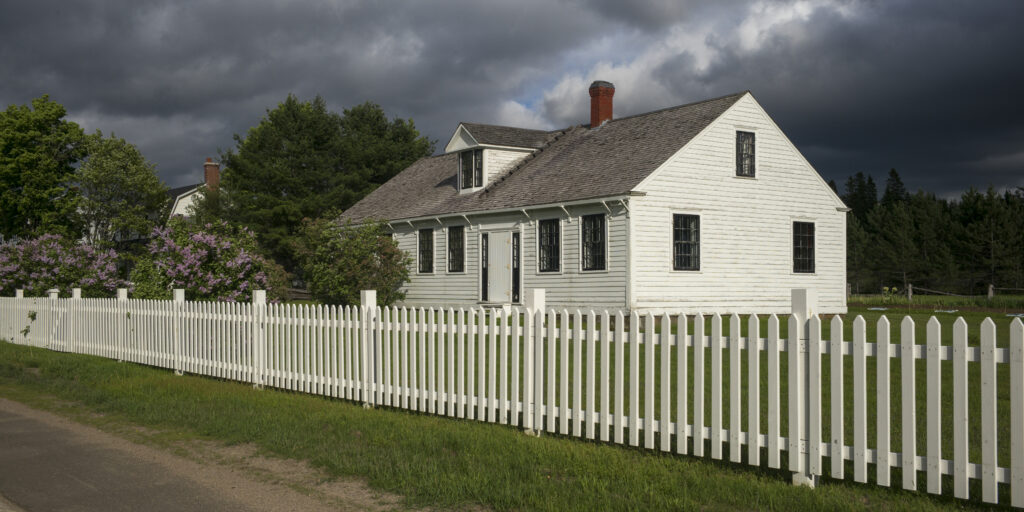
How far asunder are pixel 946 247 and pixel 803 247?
40.4 meters

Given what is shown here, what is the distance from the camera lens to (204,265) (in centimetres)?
1428

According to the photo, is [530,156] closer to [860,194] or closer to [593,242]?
[593,242]

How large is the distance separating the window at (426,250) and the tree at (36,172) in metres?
26.6

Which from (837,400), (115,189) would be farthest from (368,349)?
(115,189)

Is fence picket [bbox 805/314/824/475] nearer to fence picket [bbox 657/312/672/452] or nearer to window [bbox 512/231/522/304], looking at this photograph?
fence picket [bbox 657/312/672/452]

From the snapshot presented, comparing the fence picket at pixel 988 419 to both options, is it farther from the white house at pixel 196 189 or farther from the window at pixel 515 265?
the white house at pixel 196 189

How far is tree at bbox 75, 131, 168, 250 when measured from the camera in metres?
45.8

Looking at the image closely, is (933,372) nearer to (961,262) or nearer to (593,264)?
(593,264)

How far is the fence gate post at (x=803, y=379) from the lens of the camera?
18.4 feet

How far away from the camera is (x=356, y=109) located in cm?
5675

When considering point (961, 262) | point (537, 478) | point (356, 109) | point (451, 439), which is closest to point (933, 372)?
point (537, 478)

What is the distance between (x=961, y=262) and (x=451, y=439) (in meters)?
60.6

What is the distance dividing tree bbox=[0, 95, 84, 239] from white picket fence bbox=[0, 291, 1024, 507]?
38.4 metres

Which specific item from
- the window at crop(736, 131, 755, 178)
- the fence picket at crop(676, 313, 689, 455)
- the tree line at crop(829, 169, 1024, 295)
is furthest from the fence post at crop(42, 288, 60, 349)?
the tree line at crop(829, 169, 1024, 295)
